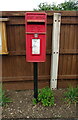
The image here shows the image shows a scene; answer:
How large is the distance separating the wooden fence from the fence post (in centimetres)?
11

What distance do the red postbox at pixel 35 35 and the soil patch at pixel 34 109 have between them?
1126 mm

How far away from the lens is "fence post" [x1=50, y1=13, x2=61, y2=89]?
2.89m

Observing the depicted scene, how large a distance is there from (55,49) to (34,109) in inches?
58.3

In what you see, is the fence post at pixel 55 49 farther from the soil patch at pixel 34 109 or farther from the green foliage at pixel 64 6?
the green foliage at pixel 64 6

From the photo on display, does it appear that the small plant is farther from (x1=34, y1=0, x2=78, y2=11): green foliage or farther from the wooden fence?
(x1=34, y1=0, x2=78, y2=11): green foliage

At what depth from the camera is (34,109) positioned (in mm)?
2691

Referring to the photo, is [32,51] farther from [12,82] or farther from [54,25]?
[12,82]

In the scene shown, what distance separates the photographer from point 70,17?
2959 mm

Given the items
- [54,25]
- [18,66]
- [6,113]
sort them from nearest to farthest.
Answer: [6,113]
[54,25]
[18,66]

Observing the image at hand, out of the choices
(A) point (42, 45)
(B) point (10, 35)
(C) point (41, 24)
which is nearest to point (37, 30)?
(C) point (41, 24)

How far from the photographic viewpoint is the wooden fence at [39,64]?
9.65 feet

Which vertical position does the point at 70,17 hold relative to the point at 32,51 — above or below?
above

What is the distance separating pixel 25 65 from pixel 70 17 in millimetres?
1635

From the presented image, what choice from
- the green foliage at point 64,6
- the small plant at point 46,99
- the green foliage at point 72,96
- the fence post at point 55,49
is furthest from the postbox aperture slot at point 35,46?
the green foliage at point 64,6
